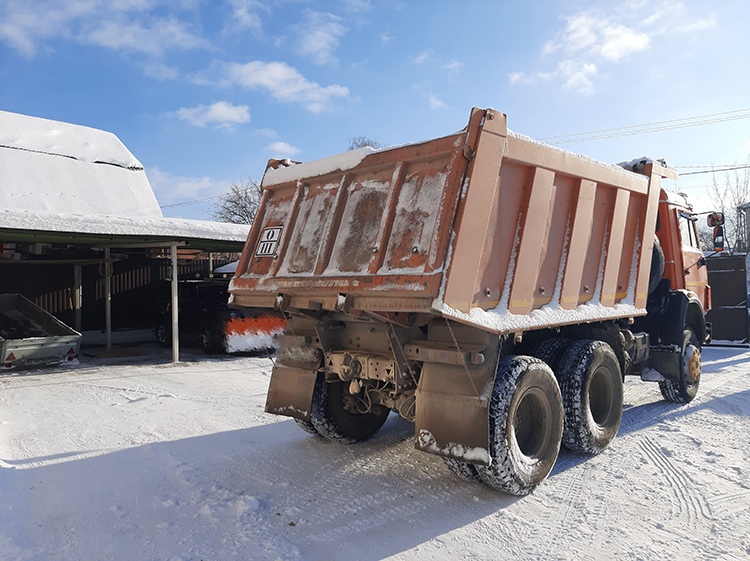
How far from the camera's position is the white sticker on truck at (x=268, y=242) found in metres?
5.31

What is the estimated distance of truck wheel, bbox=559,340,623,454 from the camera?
5.12 meters

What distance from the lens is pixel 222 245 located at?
1291 centimetres

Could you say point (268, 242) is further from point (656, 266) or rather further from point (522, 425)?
point (656, 266)

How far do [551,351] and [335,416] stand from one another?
7.11 feet

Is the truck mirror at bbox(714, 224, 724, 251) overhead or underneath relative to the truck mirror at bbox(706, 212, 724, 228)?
underneath

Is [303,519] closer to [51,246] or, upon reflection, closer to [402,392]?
[402,392]

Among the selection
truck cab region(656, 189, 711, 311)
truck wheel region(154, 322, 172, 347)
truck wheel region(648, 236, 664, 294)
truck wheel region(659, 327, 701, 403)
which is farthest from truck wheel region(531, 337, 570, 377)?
truck wheel region(154, 322, 172, 347)

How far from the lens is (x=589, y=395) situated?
5.54 metres

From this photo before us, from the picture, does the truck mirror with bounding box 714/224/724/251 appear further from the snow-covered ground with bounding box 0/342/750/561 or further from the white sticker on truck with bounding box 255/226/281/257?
the white sticker on truck with bounding box 255/226/281/257

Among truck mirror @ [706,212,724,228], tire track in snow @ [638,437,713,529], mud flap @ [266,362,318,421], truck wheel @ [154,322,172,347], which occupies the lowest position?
truck wheel @ [154,322,172,347]

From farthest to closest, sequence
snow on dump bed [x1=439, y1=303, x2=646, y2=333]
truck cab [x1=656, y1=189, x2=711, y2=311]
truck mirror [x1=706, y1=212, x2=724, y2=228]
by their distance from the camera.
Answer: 1. truck mirror [x1=706, y1=212, x2=724, y2=228]
2. truck cab [x1=656, y1=189, x2=711, y2=311]
3. snow on dump bed [x1=439, y1=303, x2=646, y2=333]

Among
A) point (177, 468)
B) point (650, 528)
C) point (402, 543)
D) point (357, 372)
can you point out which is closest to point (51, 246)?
point (177, 468)

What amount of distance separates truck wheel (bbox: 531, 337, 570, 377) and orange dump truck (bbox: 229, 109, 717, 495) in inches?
0.5

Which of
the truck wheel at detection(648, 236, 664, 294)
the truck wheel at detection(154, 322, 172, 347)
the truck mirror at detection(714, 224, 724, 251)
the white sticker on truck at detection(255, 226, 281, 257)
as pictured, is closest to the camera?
the white sticker on truck at detection(255, 226, 281, 257)
